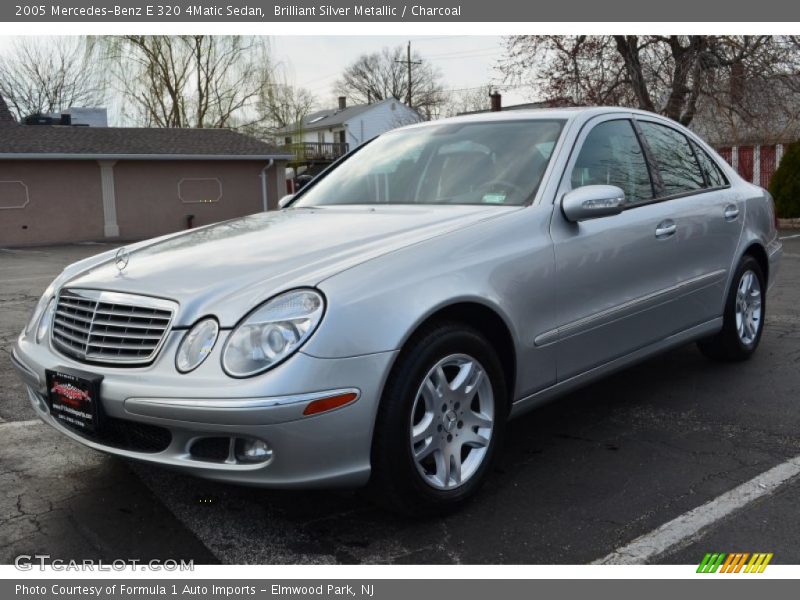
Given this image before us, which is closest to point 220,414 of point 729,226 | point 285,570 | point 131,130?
point 285,570

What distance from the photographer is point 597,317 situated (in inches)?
150

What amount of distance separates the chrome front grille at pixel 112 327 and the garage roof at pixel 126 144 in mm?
22533

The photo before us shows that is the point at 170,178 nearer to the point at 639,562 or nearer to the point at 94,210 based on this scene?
the point at 94,210

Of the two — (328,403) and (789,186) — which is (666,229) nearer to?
(328,403)

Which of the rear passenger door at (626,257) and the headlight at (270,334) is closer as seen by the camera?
the headlight at (270,334)

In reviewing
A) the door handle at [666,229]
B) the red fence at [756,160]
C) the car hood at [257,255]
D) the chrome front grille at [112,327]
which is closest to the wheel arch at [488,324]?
the car hood at [257,255]

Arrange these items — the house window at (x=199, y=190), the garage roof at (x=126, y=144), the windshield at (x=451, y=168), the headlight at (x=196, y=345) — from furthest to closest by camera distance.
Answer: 1. the house window at (x=199, y=190)
2. the garage roof at (x=126, y=144)
3. the windshield at (x=451, y=168)
4. the headlight at (x=196, y=345)

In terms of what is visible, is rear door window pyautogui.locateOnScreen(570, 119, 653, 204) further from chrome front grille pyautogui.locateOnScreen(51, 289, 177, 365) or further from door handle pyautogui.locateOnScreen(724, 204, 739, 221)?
chrome front grille pyautogui.locateOnScreen(51, 289, 177, 365)

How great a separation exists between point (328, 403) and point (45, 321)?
1.49 metres

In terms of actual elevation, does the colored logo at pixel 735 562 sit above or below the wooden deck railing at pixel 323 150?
below

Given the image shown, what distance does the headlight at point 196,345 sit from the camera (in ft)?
9.12

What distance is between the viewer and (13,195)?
78.3 ft

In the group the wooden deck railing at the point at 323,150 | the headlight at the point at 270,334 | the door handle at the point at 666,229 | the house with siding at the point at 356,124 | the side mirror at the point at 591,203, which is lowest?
the headlight at the point at 270,334

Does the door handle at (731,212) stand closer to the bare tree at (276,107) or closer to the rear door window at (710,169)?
the rear door window at (710,169)
